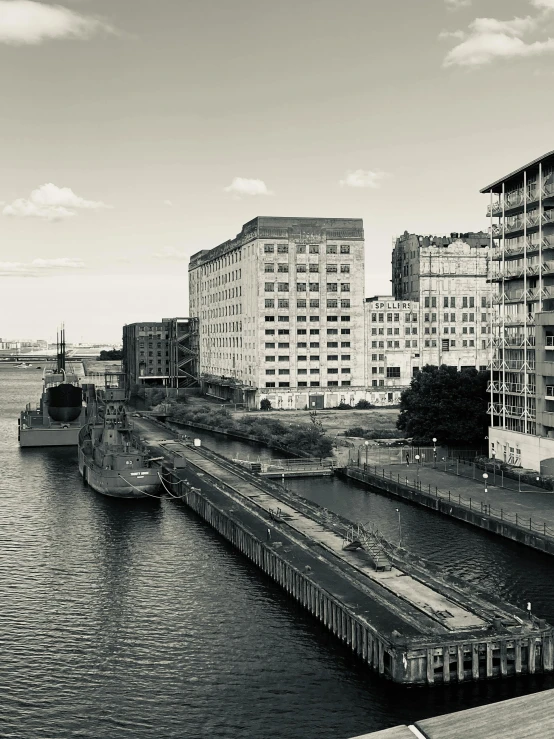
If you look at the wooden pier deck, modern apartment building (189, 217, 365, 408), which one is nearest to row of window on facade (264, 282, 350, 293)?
modern apartment building (189, 217, 365, 408)

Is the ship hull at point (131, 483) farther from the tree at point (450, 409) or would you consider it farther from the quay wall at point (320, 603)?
the tree at point (450, 409)

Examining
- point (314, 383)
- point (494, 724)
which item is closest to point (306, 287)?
point (314, 383)

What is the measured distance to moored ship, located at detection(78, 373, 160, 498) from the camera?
80875 millimetres

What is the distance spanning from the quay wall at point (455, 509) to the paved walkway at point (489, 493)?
815mm

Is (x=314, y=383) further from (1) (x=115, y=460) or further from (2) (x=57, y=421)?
(1) (x=115, y=460)

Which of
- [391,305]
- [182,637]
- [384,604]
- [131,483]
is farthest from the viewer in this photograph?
[391,305]

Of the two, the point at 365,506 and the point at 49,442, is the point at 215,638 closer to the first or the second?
the point at 365,506

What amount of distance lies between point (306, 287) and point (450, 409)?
69482 millimetres

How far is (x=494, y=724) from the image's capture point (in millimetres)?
27359

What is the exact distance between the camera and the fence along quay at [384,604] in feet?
125

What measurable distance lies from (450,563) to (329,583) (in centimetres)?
1325

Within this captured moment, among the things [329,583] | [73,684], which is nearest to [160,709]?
[73,684]

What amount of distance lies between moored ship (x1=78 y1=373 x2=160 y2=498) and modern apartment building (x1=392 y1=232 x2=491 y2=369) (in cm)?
7675

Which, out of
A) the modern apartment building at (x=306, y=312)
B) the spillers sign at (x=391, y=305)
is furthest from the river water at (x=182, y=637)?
the spillers sign at (x=391, y=305)
